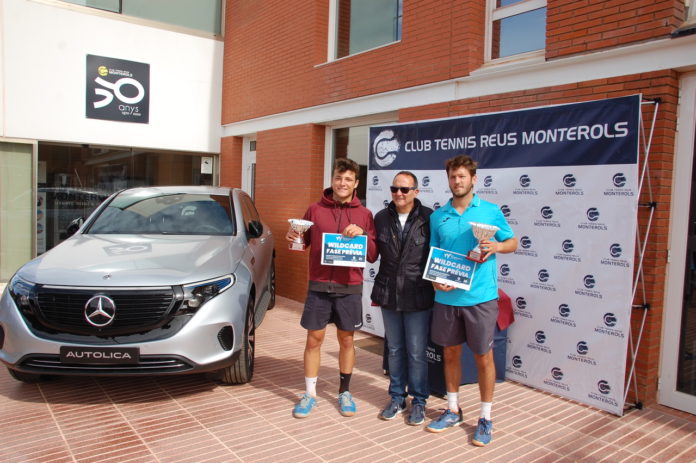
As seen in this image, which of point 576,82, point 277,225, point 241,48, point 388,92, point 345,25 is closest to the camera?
point 576,82

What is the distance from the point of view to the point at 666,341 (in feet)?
15.0

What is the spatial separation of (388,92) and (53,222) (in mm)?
6780

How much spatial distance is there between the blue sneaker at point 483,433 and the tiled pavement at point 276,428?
0.06 meters

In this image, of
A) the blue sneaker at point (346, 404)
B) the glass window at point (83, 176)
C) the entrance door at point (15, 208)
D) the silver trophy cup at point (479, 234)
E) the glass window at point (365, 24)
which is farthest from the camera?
the glass window at point (83, 176)

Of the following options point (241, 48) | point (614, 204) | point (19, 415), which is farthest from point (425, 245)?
point (241, 48)

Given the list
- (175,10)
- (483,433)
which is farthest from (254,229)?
(175,10)

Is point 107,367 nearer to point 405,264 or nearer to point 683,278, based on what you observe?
point 405,264

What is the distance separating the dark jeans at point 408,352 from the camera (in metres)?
4.19

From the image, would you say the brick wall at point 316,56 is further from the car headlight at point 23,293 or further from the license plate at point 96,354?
the car headlight at point 23,293

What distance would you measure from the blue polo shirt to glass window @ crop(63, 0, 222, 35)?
9.08 meters

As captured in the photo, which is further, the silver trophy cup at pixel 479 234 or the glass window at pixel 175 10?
the glass window at pixel 175 10

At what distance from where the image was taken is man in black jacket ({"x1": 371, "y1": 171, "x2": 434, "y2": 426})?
161 inches

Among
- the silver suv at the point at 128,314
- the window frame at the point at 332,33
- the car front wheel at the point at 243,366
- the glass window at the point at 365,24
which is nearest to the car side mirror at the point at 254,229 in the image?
the silver suv at the point at 128,314

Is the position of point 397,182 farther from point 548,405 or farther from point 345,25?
point 345,25
